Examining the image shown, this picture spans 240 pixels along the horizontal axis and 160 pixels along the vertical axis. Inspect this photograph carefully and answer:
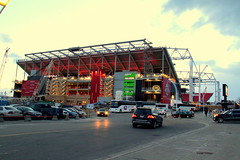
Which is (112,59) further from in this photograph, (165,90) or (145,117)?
(145,117)

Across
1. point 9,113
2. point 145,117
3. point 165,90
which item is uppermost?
point 165,90

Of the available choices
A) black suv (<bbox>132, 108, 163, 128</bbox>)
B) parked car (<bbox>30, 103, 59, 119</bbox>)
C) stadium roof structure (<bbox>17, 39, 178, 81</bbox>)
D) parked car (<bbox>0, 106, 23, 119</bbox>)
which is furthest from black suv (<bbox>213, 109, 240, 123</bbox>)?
stadium roof structure (<bbox>17, 39, 178, 81</bbox>)

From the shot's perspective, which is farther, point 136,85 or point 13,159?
point 136,85

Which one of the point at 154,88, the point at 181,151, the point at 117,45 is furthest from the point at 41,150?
the point at 154,88

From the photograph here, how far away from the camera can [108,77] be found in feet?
311

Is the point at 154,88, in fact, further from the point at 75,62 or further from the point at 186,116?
the point at 186,116

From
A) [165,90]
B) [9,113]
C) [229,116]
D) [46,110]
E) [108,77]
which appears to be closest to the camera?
[9,113]

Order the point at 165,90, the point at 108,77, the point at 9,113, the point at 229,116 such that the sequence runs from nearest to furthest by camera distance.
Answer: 1. the point at 9,113
2. the point at 229,116
3. the point at 165,90
4. the point at 108,77

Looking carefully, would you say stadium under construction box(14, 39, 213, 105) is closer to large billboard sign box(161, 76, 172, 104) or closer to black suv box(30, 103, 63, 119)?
large billboard sign box(161, 76, 172, 104)

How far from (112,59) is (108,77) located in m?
7.62

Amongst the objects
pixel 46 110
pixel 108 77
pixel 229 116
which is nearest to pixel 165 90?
pixel 108 77

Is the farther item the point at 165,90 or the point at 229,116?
the point at 165,90

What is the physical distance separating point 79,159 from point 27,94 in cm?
11090

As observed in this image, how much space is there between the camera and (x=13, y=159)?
6895 mm
